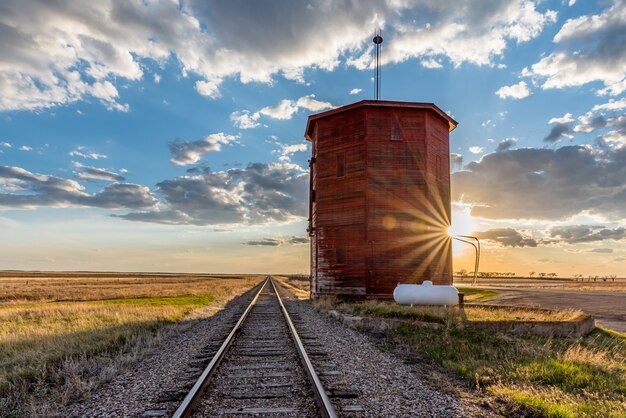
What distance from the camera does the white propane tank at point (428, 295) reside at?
1903cm

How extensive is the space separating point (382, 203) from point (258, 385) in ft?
58.2

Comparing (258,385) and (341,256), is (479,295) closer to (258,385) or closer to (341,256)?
(341,256)

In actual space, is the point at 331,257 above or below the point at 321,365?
above

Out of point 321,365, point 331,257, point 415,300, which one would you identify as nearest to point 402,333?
point 321,365

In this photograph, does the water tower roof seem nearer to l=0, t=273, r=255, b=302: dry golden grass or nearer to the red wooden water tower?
the red wooden water tower

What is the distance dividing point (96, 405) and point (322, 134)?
73.0 feet

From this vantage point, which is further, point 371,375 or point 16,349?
point 16,349

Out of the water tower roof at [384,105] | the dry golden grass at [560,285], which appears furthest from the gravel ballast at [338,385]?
the dry golden grass at [560,285]

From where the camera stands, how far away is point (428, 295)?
63.2 ft

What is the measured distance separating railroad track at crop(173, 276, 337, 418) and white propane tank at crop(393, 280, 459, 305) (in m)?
10.1

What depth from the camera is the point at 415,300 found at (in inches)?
762

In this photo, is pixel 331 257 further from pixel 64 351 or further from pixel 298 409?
pixel 298 409

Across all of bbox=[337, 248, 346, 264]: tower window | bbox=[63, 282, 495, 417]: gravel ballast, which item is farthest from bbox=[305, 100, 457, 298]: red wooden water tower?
bbox=[63, 282, 495, 417]: gravel ballast

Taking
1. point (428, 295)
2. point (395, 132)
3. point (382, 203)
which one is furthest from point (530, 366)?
point (395, 132)
